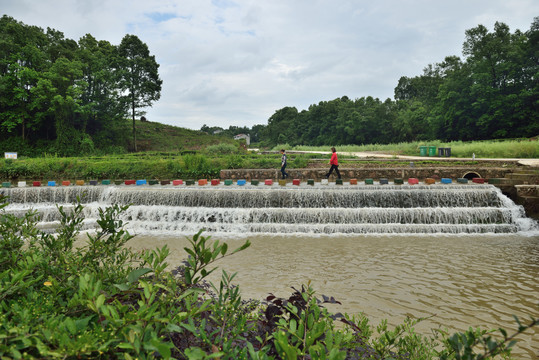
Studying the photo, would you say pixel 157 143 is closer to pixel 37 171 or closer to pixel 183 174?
pixel 37 171

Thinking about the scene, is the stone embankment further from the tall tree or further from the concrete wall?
the tall tree

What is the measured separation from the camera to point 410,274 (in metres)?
5.90

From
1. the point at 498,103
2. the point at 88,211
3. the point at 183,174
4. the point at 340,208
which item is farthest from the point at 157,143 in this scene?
the point at 498,103

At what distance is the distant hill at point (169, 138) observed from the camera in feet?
118

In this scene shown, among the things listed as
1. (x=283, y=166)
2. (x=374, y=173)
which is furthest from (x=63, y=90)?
(x=374, y=173)

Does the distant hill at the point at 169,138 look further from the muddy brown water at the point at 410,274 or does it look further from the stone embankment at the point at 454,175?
the muddy brown water at the point at 410,274

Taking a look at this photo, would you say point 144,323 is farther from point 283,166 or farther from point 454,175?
point 454,175

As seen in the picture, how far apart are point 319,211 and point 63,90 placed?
27.5 meters

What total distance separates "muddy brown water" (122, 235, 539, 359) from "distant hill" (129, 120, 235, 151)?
2837 centimetres

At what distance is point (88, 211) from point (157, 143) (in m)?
27.0

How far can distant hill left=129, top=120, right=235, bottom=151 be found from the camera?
118 ft

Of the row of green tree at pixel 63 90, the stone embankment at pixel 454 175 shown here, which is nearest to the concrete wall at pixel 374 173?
the stone embankment at pixel 454 175

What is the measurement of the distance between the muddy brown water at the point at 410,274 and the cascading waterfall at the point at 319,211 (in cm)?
73

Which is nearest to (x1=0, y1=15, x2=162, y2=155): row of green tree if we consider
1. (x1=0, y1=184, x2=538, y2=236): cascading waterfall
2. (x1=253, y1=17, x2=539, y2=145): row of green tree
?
(x1=0, y1=184, x2=538, y2=236): cascading waterfall
